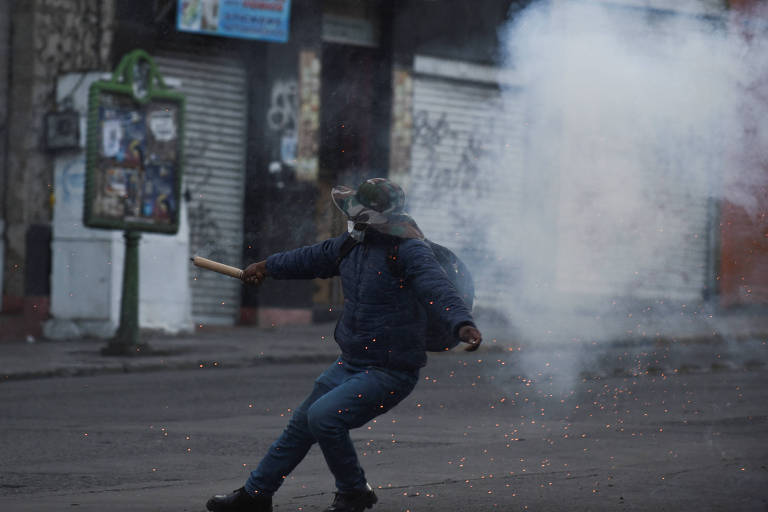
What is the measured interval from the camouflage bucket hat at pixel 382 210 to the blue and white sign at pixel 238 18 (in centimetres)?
1278

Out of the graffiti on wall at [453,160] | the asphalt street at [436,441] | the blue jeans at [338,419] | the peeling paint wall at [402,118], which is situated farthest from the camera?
the peeling paint wall at [402,118]

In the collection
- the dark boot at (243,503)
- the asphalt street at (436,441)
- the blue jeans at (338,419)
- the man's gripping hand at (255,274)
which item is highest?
the man's gripping hand at (255,274)

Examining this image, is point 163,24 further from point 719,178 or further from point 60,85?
point 719,178

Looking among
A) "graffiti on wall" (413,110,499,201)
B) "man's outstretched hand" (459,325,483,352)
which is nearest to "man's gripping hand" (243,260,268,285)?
"man's outstretched hand" (459,325,483,352)

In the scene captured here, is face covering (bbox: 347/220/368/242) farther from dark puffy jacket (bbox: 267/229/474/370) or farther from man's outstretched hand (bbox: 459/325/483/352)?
man's outstretched hand (bbox: 459/325/483/352)

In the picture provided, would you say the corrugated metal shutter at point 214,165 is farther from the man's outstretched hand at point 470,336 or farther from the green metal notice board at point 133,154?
the man's outstretched hand at point 470,336

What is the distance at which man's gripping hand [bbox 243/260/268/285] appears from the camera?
630 cm

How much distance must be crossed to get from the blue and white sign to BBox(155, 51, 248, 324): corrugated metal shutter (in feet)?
2.48

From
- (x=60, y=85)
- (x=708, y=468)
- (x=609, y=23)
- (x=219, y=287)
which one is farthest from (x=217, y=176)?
(x=708, y=468)

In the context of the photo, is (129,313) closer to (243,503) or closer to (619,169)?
(619,169)

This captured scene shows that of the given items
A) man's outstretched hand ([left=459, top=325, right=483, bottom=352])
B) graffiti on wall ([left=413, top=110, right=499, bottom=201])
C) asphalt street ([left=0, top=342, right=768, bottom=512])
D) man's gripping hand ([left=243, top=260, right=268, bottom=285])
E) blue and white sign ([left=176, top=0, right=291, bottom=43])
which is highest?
blue and white sign ([left=176, top=0, right=291, bottom=43])

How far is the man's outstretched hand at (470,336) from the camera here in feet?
17.9

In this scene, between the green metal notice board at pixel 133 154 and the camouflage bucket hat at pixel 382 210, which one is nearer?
the camouflage bucket hat at pixel 382 210

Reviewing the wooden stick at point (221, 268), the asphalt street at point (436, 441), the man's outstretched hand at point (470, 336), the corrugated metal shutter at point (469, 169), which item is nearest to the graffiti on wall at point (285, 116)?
the corrugated metal shutter at point (469, 169)
